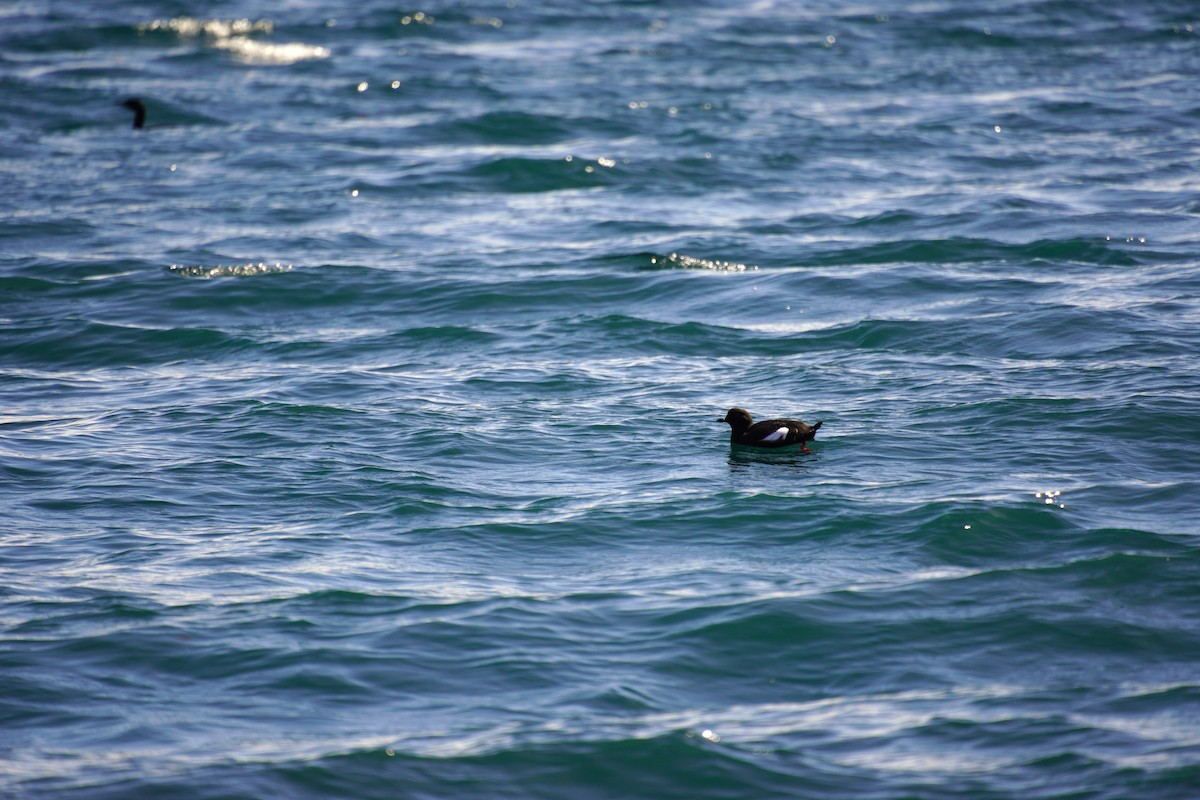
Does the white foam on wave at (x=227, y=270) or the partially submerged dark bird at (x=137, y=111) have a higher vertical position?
the partially submerged dark bird at (x=137, y=111)

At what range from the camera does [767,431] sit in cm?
1032

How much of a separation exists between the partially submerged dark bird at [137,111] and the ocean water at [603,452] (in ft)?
1.70

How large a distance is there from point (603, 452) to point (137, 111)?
15.4 meters

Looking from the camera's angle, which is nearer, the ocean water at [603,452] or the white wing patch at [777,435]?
the ocean water at [603,452]

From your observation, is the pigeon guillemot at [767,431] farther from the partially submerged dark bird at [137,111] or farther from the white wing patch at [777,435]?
the partially submerged dark bird at [137,111]

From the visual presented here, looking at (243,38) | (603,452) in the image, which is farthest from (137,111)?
(603,452)

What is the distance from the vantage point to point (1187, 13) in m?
30.1

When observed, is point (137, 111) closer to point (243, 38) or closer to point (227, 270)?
point (243, 38)

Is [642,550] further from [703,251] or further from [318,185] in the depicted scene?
[318,185]

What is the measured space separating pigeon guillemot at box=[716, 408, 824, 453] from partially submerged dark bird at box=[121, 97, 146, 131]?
1575cm

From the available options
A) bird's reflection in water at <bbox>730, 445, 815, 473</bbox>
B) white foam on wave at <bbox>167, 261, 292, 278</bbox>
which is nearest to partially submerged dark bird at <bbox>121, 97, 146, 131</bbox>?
white foam on wave at <bbox>167, 261, 292, 278</bbox>

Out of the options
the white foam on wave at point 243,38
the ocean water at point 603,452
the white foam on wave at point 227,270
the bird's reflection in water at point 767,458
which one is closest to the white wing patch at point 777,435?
the bird's reflection in water at point 767,458

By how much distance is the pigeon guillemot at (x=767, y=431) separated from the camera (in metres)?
10.3

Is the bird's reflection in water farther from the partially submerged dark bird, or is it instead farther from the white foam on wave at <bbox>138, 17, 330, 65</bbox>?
the white foam on wave at <bbox>138, 17, 330, 65</bbox>
